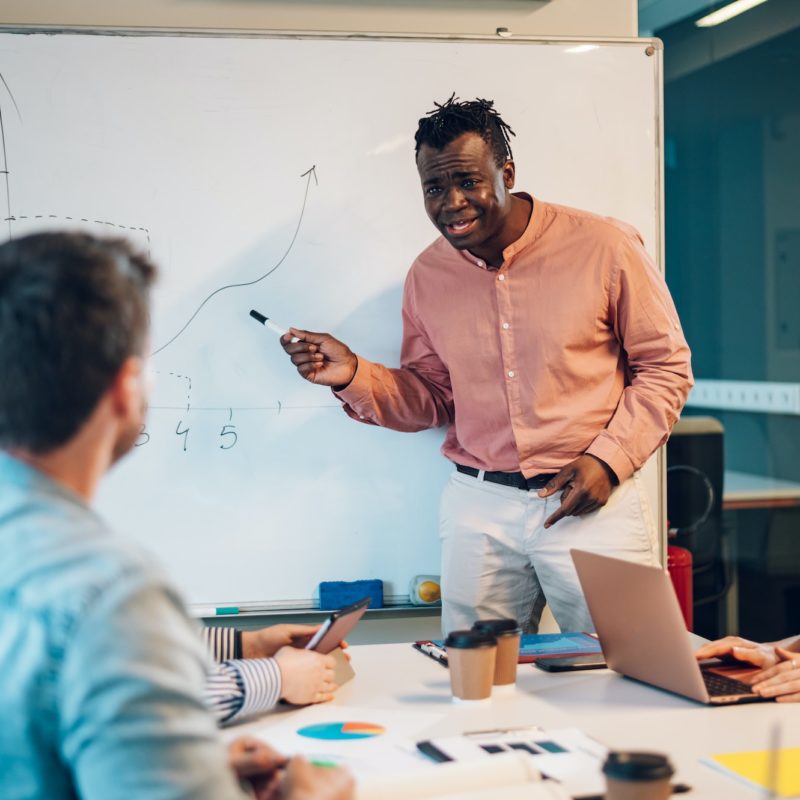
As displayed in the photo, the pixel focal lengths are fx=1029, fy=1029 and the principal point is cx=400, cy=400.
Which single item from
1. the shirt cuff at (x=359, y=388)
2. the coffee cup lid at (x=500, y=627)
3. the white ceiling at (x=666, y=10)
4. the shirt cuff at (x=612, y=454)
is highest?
the white ceiling at (x=666, y=10)

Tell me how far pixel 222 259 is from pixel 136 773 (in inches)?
74.9

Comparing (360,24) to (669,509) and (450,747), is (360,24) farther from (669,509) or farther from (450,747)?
(669,509)

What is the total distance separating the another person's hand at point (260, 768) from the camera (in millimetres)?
1106

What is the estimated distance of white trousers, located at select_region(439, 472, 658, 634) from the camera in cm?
226

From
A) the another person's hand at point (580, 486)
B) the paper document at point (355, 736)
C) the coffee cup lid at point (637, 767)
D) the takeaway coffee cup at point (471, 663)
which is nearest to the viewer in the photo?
the coffee cup lid at point (637, 767)

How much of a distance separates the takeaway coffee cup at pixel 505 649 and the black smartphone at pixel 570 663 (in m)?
0.13

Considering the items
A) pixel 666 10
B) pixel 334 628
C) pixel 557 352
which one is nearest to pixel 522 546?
pixel 557 352

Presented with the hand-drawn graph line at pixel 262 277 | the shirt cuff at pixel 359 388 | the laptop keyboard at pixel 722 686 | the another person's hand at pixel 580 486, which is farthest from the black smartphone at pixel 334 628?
the hand-drawn graph line at pixel 262 277

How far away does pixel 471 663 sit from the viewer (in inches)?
58.7

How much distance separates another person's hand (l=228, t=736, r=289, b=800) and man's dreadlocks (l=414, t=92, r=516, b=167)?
1.50 m

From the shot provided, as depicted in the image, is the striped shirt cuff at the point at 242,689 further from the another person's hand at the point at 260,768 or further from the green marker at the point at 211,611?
the green marker at the point at 211,611

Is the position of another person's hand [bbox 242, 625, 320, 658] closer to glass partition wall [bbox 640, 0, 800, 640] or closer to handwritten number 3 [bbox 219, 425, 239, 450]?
handwritten number 3 [bbox 219, 425, 239, 450]

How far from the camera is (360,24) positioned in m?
2.60

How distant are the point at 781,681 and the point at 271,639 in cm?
79
